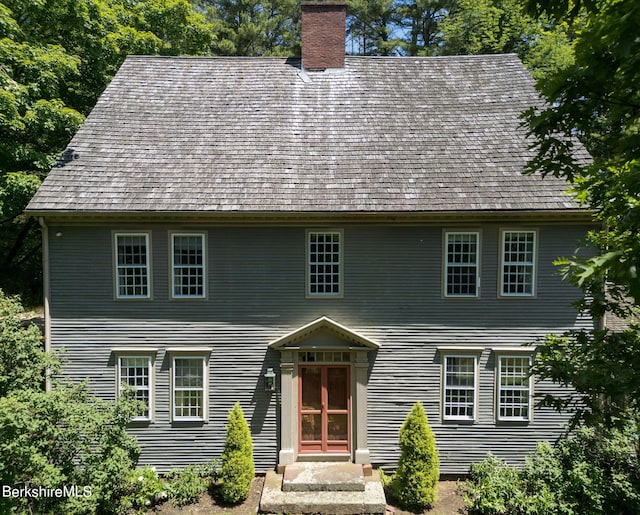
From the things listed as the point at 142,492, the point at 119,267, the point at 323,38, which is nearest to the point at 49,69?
the point at 119,267

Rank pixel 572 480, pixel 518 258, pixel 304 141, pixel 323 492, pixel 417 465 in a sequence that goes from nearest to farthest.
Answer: pixel 572 480 → pixel 417 465 → pixel 323 492 → pixel 518 258 → pixel 304 141

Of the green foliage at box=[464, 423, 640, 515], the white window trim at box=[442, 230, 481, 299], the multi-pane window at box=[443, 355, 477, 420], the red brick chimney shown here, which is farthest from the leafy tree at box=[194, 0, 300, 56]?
the green foliage at box=[464, 423, 640, 515]

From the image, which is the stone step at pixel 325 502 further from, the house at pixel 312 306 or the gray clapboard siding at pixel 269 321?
the gray clapboard siding at pixel 269 321

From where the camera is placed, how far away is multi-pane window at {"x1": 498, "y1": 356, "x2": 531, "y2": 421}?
10266 millimetres

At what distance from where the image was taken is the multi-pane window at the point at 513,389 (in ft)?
33.7

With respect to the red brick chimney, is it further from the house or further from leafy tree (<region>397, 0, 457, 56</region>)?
leafy tree (<region>397, 0, 457, 56</region>)

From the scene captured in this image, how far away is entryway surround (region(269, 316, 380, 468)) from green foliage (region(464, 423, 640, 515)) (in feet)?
9.49

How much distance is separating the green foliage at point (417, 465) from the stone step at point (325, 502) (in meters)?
0.55

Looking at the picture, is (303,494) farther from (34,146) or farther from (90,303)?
(34,146)

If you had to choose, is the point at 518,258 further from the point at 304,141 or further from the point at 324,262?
the point at 304,141

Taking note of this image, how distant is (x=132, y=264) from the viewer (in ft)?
33.7

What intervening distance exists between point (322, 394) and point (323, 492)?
2.15 m

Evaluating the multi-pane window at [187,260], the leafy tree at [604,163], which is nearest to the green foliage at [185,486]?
the multi-pane window at [187,260]

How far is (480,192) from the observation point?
33.2 feet
